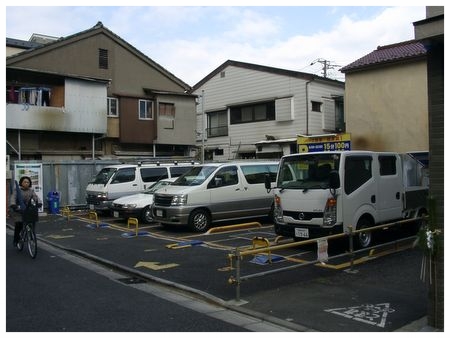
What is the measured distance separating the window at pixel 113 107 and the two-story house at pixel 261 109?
18.3 ft

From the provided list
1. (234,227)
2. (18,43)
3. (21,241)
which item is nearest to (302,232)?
(234,227)

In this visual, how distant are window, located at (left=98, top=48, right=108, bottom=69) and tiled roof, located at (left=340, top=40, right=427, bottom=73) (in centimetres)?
1400

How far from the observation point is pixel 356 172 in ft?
33.1

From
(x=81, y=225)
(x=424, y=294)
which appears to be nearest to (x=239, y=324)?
(x=424, y=294)

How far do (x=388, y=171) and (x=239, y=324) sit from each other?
21.5 feet

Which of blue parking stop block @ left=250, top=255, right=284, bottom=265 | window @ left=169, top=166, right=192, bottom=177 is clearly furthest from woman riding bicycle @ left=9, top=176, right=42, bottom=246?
Result: window @ left=169, top=166, right=192, bottom=177

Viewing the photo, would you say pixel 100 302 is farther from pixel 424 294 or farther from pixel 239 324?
pixel 424 294

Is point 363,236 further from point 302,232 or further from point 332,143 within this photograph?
point 332,143

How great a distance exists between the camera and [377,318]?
5805 millimetres

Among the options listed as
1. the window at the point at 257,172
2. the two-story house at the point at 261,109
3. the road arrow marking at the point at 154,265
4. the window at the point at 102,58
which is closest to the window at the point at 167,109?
the two-story house at the point at 261,109

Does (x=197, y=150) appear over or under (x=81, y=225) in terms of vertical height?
over

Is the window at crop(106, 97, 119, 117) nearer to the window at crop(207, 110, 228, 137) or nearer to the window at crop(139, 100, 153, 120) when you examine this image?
the window at crop(139, 100, 153, 120)

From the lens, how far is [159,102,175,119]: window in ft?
95.1

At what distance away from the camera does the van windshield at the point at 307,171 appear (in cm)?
993
